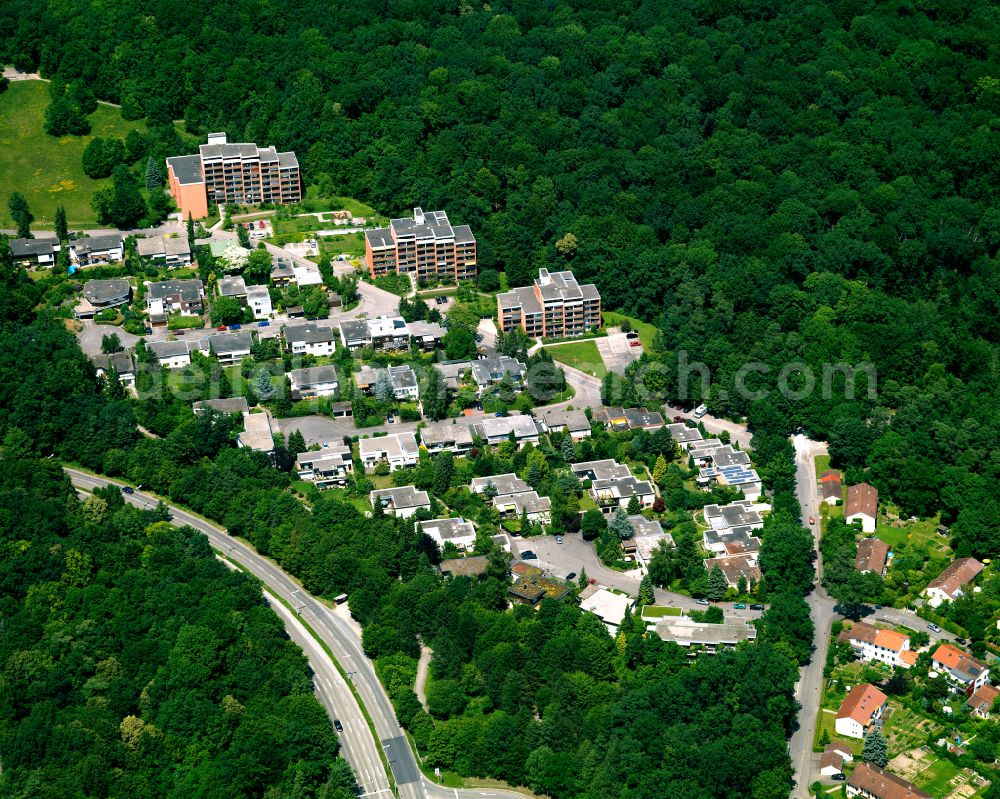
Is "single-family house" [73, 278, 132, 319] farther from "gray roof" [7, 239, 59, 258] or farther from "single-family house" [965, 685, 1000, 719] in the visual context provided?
"single-family house" [965, 685, 1000, 719]

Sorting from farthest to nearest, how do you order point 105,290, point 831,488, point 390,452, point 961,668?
1. point 105,290
2. point 390,452
3. point 831,488
4. point 961,668

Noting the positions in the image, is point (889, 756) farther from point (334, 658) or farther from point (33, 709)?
point (33, 709)

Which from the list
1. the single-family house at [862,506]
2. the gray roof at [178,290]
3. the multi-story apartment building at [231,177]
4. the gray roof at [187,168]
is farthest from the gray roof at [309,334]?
the single-family house at [862,506]

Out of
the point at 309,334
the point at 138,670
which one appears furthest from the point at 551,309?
the point at 138,670

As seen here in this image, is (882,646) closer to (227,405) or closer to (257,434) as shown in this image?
(257,434)

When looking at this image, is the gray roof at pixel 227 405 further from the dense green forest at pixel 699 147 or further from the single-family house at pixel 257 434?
the dense green forest at pixel 699 147

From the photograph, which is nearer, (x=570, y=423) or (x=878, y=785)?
(x=878, y=785)
